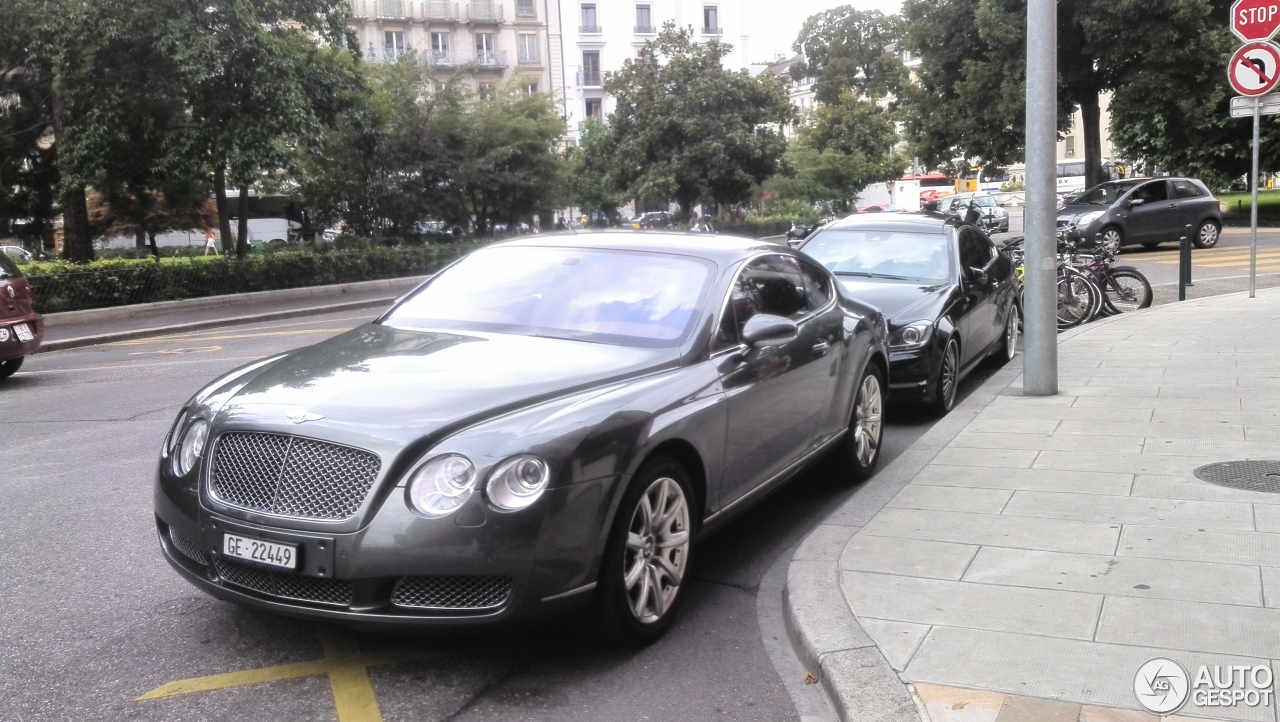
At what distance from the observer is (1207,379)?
9180 mm

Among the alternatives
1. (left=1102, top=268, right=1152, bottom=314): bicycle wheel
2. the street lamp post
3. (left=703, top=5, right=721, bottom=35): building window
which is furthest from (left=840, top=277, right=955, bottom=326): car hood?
(left=703, top=5, right=721, bottom=35): building window

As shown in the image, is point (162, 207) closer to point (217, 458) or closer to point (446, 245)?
point (446, 245)

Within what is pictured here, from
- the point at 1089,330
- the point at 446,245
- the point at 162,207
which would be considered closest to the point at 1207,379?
the point at 1089,330

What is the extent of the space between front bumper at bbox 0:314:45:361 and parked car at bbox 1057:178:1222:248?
19.5 m

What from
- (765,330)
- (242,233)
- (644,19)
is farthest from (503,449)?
(644,19)

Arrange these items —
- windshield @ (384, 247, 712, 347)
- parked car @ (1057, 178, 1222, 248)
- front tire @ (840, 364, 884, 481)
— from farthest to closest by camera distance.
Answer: parked car @ (1057, 178, 1222, 248)
front tire @ (840, 364, 884, 481)
windshield @ (384, 247, 712, 347)

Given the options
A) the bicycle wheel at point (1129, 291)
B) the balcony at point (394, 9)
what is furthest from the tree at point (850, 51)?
the bicycle wheel at point (1129, 291)

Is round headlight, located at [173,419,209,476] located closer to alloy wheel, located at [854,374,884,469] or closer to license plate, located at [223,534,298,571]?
license plate, located at [223,534,298,571]

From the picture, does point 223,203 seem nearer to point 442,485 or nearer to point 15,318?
point 15,318

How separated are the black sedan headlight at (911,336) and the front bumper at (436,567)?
489 centimetres

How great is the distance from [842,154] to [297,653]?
49.0 metres

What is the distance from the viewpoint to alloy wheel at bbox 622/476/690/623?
4168mm

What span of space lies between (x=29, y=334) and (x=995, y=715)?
37.6ft

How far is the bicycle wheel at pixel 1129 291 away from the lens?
14438 millimetres
